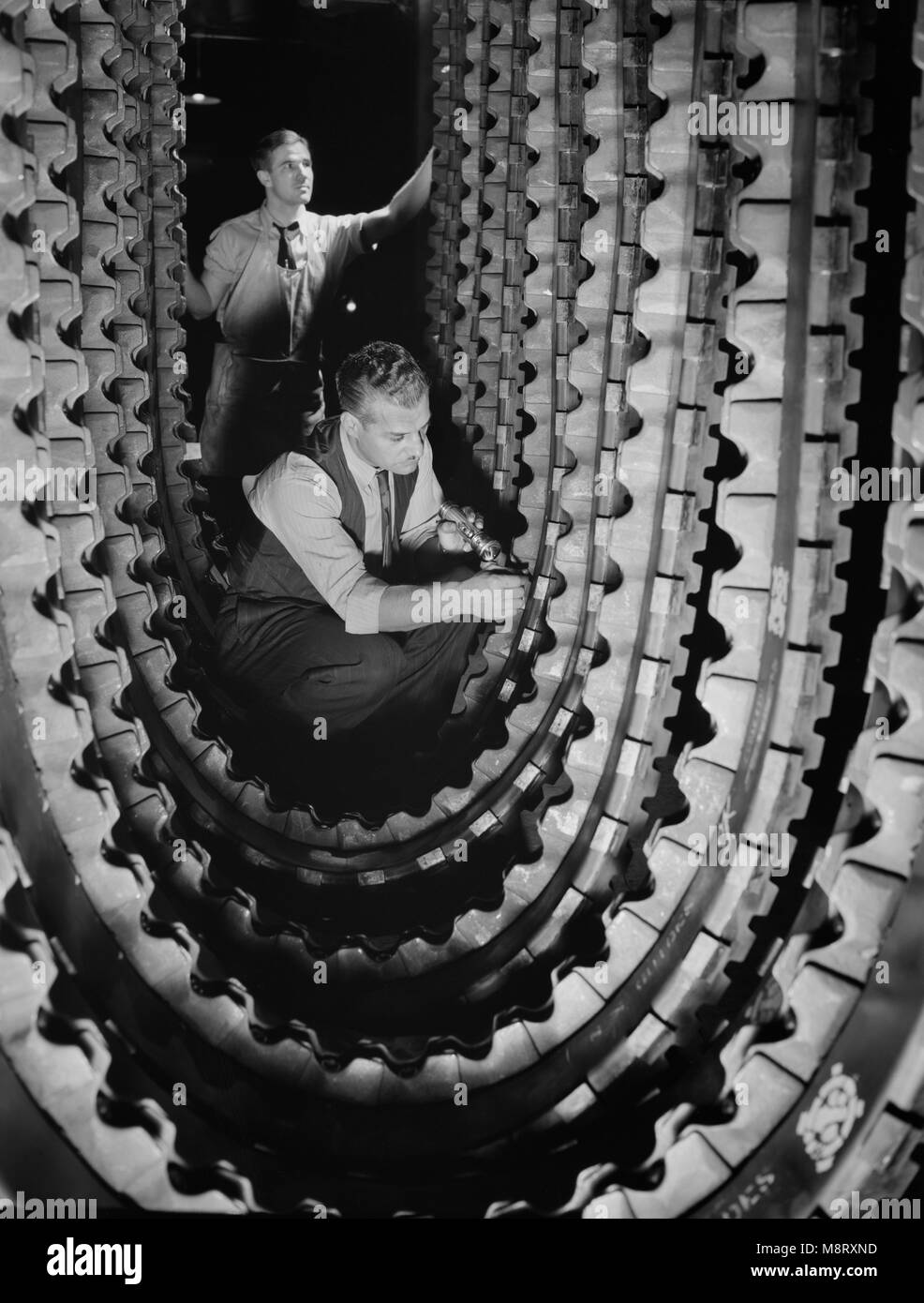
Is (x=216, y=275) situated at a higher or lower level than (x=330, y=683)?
higher

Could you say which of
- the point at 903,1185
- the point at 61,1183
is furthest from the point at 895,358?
the point at 61,1183

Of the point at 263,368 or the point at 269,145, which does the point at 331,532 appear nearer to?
the point at 263,368

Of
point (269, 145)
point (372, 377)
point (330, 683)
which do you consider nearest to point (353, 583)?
point (330, 683)

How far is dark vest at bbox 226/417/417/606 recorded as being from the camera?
1.78 meters

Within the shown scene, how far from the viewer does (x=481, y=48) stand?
6.13 feet

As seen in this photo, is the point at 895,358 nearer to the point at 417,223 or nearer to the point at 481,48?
the point at 417,223

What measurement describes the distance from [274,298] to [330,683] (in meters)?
0.70

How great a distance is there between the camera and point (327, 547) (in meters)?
1.78

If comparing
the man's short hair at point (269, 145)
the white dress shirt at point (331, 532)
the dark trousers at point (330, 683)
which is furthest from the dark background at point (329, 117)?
the dark trousers at point (330, 683)

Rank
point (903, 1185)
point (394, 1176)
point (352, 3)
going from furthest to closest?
point (352, 3)
point (394, 1176)
point (903, 1185)

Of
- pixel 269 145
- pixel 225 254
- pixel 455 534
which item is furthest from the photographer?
pixel 455 534

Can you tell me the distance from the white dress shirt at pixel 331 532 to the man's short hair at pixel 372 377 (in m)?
0.06

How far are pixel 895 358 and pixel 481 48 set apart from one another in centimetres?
109

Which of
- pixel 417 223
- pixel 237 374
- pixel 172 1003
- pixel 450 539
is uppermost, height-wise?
pixel 417 223
